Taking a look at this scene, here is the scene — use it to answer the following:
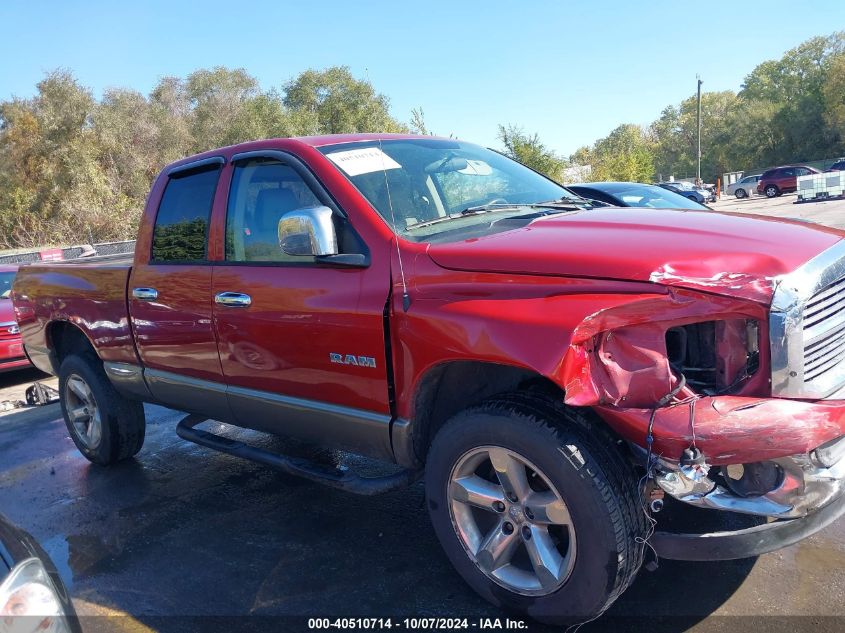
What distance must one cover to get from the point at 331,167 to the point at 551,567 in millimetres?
2069

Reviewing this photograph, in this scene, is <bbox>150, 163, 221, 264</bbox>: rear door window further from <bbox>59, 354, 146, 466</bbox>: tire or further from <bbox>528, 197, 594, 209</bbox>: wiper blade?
<bbox>528, 197, 594, 209</bbox>: wiper blade

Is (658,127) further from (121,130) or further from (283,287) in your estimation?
(283,287)

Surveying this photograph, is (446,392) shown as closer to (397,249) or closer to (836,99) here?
(397,249)

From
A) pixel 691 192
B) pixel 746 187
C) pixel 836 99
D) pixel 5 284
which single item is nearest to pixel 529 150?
pixel 691 192

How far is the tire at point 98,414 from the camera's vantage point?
15.9 feet

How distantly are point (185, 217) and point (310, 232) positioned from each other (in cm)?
150

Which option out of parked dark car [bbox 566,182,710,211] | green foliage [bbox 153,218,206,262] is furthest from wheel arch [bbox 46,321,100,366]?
A: parked dark car [bbox 566,182,710,211]

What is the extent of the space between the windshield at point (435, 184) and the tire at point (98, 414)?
8.74 ft

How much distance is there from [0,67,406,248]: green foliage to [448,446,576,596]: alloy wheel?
98.9 ft

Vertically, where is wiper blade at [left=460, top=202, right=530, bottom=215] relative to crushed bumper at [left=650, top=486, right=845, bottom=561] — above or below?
above

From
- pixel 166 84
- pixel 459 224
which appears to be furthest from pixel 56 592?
pixel 166 84

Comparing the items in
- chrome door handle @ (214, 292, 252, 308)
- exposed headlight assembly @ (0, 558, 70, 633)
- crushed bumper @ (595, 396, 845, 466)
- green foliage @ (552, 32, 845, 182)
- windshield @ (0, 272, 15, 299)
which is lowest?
exposed headlight assembly @ (0, 558, 70, 633)

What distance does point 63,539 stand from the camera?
3.95 m

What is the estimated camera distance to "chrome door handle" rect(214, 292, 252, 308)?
3488 millimetres
